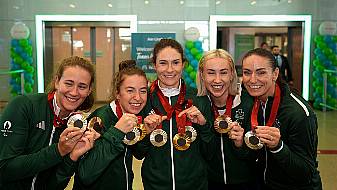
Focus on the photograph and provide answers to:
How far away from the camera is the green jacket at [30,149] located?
7.07 feet

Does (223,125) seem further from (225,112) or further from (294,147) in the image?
(294,147)

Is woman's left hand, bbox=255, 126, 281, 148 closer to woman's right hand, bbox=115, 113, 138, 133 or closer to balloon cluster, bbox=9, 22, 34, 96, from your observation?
woman's right hand, bbox=115, 113, 138, 133

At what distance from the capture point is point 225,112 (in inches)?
108

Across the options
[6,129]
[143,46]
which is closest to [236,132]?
[6,129]

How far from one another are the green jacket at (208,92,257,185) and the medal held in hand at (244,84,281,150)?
0.13 metres

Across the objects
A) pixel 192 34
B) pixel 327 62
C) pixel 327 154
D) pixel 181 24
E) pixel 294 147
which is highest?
pixel 181 24

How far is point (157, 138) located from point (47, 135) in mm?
650

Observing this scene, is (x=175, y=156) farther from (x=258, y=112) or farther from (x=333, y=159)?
(x=333, y=159)

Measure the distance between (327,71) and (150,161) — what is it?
28.7 feet

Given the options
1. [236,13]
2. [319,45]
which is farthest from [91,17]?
[319,45]

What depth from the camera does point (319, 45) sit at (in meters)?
10.6

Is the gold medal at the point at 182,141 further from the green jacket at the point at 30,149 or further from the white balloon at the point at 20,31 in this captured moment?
the white balloon at the point at 20,31

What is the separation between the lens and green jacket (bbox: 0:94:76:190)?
2.16 meters

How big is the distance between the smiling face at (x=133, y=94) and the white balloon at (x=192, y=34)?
26.3 feet
